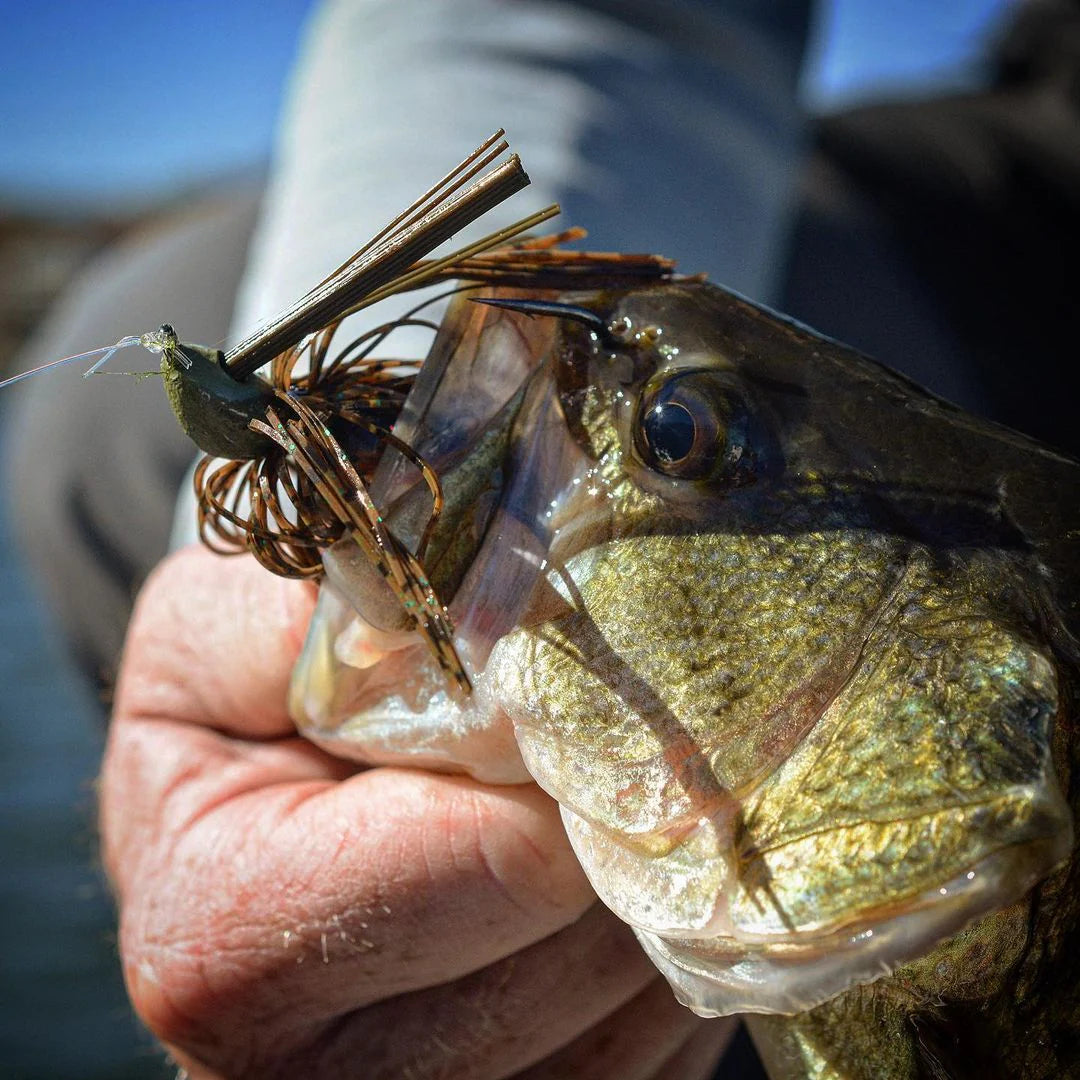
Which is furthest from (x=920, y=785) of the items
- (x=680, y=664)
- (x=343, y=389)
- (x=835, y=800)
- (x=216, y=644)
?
(x=216, y=644)

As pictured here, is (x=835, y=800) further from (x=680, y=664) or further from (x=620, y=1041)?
(x=620, y=1041)

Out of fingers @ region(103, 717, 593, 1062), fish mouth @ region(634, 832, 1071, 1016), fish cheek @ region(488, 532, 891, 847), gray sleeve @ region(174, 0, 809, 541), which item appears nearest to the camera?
fish mouth @ region(634, 832, 1071, 1016)

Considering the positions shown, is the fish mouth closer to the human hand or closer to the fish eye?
the human hand

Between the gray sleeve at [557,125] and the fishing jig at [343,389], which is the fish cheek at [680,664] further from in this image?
the gray sleeve at [557,125]

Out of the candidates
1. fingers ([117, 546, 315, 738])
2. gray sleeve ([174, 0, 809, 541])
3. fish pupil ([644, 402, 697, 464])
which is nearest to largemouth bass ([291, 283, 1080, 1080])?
fish pupil ([644, 402, 697, 464])

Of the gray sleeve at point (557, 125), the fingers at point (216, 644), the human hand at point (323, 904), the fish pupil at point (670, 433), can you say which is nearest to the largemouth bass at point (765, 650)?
the fish pupil at point (670, 433)

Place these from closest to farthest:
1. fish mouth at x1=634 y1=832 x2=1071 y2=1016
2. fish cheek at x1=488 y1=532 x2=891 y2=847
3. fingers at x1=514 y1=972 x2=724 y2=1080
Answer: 1. fish mouth at x1=634 y1=832 x2=1071 y2=1016
2. fish cheek at x1=488 y1=532 x2=891 y2=847
3. fingers at x1=514 y1=972 x2=724 y2=1080

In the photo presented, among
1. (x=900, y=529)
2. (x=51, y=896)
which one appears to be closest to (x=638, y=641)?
(x=900, y=529)
